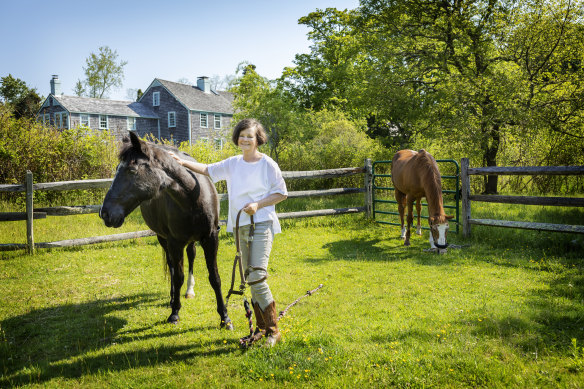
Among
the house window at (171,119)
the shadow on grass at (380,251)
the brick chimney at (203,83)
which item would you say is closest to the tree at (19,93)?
the house window at (171,119)

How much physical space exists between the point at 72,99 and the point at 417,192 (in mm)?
29834

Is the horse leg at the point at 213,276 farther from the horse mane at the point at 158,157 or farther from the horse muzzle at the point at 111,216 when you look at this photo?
the horse muzzle at the point at 111,216

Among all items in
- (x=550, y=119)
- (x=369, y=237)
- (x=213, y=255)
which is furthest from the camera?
(x=550, y=119)

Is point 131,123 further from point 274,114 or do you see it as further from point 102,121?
point 274,114

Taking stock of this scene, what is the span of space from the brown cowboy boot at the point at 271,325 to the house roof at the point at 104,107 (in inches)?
1184

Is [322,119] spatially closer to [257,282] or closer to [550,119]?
[550,119]

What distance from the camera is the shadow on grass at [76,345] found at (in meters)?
3.04

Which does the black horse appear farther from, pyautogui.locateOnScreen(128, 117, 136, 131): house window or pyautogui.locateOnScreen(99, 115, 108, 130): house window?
pyautogui.locateOnScreen(128, 117, 136, 131): house window

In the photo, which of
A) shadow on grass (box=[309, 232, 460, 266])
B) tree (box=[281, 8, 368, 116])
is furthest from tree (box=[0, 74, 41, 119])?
shadow on grass (box=[309, 232, 460, 266])

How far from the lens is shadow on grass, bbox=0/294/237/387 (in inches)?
119

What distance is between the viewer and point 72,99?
29.2 meters

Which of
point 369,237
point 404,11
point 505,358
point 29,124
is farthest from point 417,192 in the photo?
point 29,124

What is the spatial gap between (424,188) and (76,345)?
552cm

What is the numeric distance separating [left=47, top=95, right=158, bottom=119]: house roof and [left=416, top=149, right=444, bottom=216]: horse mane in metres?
28.3
